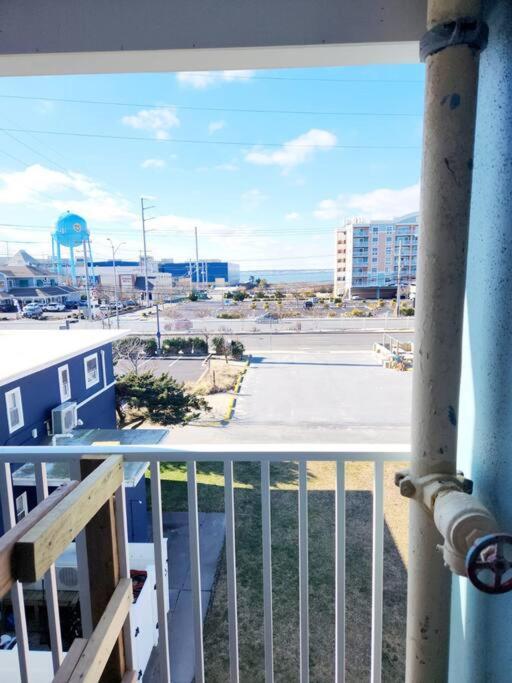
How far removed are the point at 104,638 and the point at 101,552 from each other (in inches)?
7.2

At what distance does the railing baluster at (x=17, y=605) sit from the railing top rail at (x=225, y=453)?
0.18 ft

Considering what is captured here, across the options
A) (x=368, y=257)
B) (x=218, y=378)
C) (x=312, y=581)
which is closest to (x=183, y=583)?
(x=312, y=581)

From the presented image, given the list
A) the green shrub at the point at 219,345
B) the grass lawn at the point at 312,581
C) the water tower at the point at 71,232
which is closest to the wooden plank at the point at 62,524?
the grass lawn at the point at 312,581

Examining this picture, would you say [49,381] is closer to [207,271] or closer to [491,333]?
[491,333]

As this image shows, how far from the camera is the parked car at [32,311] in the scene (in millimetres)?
16138

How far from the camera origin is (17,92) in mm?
1714

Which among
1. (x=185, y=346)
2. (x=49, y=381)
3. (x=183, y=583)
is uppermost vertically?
(x=49, y=381)

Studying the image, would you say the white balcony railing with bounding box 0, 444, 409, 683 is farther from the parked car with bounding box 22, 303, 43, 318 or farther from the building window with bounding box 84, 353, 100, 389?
the parked car with bounding box 22, 303, 43, 318

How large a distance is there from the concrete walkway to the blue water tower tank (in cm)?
783

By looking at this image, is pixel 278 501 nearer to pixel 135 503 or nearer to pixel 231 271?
pixel 135 503

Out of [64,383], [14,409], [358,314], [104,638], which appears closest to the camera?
[104,638]

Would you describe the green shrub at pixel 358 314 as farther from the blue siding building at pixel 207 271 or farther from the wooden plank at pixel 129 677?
the wooden plank at pixel 129 677

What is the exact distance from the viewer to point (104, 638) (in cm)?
87

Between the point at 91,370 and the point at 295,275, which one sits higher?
the point at 295,275
